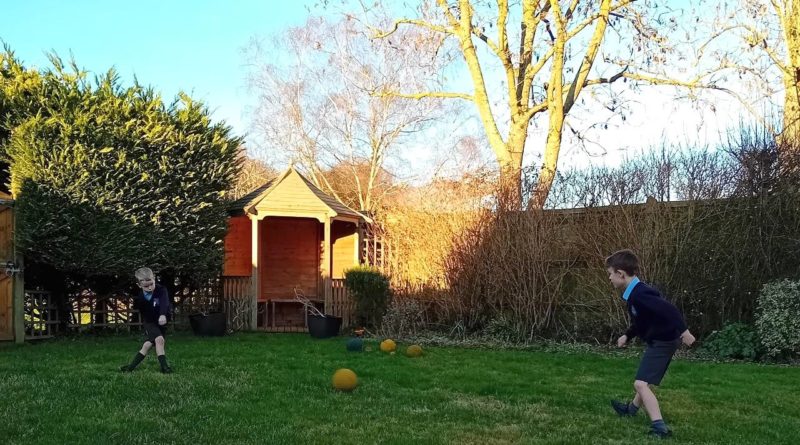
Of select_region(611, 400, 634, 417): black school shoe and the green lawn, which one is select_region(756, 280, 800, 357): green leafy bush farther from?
select_region(611, 400, 634, 417): black school shoe

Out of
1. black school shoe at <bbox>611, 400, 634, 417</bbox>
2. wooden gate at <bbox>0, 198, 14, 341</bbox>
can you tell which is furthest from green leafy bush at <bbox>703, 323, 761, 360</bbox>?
wooden gate at <bbox>0, 198, 14, 341</bbox>

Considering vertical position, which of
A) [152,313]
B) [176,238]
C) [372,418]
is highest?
[176,238]

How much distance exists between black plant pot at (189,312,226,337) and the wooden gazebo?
44.7 inches

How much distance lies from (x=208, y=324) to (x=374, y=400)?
22.9ft

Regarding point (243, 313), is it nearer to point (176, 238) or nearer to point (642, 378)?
point (176, 238)

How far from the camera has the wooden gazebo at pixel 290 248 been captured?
1356 centimetres

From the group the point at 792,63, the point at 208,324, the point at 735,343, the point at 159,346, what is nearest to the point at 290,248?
the point at 208,324

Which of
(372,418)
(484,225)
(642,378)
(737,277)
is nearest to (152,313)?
(372,418)

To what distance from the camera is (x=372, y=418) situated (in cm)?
525

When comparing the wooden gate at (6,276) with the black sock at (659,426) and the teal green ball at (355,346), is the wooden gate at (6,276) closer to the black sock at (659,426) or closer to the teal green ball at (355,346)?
the teal green ball at (355,346)

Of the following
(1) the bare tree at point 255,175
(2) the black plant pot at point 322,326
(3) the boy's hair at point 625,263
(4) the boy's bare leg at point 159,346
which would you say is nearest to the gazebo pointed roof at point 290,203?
(2) the black plant pot at point 322,326

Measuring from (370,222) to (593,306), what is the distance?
521 cm

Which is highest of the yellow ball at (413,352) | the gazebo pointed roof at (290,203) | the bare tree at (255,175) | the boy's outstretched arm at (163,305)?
the bare tree at (255,175)

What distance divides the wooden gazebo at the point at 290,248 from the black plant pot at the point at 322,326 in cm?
132
